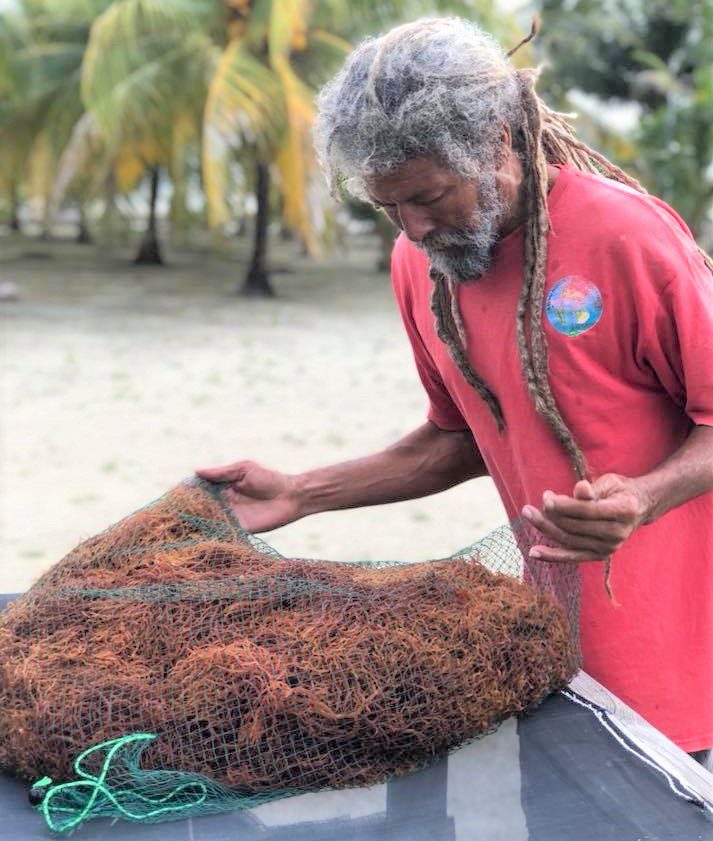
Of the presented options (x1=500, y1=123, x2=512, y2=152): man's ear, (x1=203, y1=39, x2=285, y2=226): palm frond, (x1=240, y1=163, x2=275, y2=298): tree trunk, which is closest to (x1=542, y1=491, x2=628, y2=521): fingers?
(x1=500, y1=123, x2=512, y2=152): man's ear

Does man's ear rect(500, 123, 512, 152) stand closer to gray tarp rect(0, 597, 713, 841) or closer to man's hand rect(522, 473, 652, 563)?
man's hand rect(522, 473, 652, 563)

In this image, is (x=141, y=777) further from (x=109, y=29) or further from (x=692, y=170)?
(x=692, y=170)

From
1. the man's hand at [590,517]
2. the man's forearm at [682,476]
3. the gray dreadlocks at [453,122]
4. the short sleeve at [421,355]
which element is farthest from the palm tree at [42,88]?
the man's hand at [590,517]

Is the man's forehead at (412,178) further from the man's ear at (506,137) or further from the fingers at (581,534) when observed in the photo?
the fingers at (581,534)

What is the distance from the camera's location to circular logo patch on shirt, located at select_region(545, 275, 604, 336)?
169cm

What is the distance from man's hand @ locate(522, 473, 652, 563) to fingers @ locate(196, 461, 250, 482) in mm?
717

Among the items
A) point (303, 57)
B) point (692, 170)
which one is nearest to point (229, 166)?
point (303, 57)

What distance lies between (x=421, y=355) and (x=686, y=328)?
2.05 feet

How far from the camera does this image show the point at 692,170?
16.9 meters

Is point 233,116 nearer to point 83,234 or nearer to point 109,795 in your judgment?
point 109,795

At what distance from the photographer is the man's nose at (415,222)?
1.66m

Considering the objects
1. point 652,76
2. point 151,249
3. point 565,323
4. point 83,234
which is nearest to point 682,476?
point 565,323

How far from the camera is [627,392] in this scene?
1.75 metres

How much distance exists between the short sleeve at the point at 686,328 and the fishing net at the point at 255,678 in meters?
0.38
